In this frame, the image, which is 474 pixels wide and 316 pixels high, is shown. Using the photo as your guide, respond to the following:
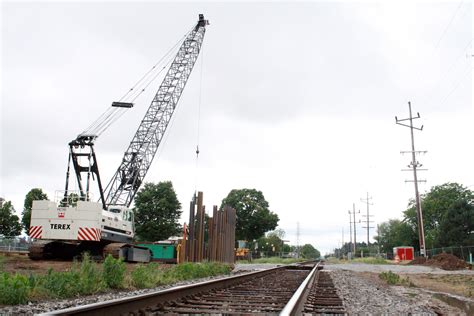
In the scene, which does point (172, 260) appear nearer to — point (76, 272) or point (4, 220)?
point (76, 272)

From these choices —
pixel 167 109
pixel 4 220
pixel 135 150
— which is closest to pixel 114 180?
pixel 135 150

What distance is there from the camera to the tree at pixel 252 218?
86750 millimetres

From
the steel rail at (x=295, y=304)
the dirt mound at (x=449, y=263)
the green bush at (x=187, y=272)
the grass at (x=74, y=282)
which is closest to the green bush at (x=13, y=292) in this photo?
the grass at (x=74, y=282)

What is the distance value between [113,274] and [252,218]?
78.1 metres

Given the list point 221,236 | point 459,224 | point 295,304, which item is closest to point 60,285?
point 295,304

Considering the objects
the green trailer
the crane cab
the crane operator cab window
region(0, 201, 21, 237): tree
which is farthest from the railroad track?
region(0, 201, 21, 237): tree

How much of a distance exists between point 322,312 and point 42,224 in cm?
1610

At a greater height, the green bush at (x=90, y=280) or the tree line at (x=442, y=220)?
the tree line at (x=442, y=220)

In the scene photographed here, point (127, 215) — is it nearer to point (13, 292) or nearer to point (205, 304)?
point (13, 292)

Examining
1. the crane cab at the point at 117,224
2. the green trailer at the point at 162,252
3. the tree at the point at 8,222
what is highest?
the tree at the point at 8,222

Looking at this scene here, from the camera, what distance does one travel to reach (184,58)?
40.3 meters

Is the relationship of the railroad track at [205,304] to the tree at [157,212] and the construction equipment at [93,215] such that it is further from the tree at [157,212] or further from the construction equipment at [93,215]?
the tree at [157,212]

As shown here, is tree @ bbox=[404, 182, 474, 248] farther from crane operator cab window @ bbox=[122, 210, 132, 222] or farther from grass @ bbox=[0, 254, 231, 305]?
grass @ bbox=[0, 254, 231, 305]

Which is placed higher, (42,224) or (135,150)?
(135,150)
